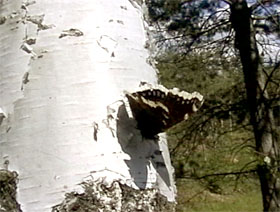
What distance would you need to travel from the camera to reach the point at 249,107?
4.05m

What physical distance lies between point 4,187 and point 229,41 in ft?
12.5

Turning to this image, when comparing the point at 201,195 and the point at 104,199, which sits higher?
the point at 201,195

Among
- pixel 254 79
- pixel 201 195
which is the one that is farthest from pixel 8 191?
pixel 201 195

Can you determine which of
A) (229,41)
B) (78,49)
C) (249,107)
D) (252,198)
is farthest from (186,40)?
(78,49)

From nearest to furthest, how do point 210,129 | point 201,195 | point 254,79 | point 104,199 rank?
1. point 104,199
2. point 254,79
3. point 210,129
4. point 201,195

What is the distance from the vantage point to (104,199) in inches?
20.4

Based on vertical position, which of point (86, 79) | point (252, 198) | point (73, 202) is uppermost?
point (252, 198)

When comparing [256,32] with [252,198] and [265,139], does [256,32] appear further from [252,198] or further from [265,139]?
A: [252,198]

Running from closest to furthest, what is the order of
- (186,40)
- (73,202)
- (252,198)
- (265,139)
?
(73,202), (265,139), (186,40), (252,198)

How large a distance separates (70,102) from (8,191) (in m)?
0.10

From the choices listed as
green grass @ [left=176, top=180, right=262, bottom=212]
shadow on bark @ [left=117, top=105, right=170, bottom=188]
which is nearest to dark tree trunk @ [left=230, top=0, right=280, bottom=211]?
green grass @ [left=176, top=180, right=262, bottom=212]

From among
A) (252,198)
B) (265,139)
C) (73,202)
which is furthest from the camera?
(252,198)

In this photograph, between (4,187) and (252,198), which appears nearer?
(4,187)

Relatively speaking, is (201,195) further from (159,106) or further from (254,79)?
(159,106)
